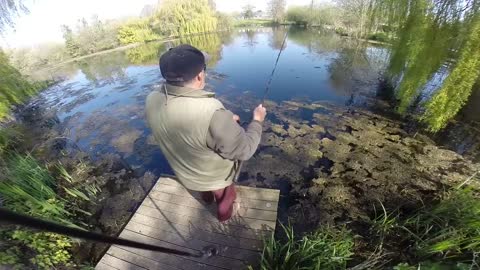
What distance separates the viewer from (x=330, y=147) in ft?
19.2

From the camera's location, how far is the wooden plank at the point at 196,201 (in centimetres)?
302

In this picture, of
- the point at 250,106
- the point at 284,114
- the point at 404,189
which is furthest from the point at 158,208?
the point at 250,106

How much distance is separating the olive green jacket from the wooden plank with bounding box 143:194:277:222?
0.90 metres

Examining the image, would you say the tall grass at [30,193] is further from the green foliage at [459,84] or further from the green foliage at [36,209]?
the green foliage at [459,84]

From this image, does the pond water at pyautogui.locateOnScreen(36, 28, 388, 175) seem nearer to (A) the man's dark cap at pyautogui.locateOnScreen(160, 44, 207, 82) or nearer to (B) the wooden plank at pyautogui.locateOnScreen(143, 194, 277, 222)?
(B) the wooden plank at pyautogui.locateOnScreen(143, 194, 277, 222)

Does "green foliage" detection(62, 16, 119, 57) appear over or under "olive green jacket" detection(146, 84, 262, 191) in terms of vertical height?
under

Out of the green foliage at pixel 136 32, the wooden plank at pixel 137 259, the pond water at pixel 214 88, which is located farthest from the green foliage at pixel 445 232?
the green foliage at pixel 136 32

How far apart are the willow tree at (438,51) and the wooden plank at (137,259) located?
6.19 m

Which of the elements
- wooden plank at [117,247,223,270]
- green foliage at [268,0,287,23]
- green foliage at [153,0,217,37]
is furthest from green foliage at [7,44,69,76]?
green foliage at [268,0,287,23]

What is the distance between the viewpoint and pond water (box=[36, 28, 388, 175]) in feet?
23.8

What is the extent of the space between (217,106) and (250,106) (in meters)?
7.23

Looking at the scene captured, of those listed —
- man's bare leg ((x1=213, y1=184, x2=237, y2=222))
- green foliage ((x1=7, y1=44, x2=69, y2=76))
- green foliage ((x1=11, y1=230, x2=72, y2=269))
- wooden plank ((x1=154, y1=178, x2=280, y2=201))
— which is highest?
man's bare leg ((x1=213, y1=184, x2=237, y2=222))

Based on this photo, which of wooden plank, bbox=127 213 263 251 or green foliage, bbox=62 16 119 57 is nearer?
wooden plank, bbox=127 213 263 251

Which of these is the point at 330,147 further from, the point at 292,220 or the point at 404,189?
the point at 292,220
